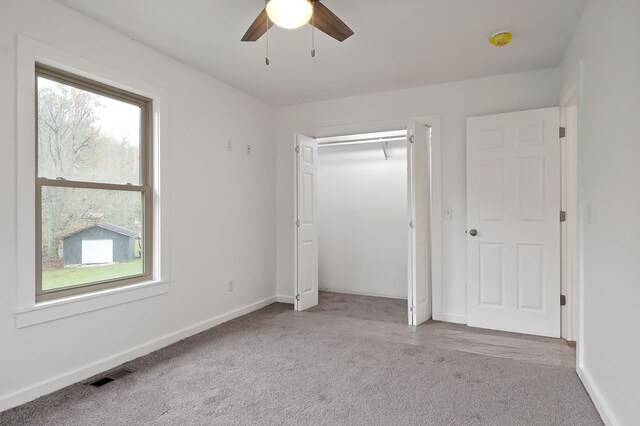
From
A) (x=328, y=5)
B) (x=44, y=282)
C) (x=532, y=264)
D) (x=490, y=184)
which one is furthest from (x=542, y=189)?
(x=44, y=282)

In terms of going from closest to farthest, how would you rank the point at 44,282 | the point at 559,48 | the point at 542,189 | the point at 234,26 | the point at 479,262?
1. the point at 44,282
2. the point at 234,26
3. the point at 559,48
4. the point at 542,189
5. the point at 479,262

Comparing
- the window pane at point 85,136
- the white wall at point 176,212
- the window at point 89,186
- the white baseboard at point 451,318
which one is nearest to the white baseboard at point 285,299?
the white wall at point 176,212

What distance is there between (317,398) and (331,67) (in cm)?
287

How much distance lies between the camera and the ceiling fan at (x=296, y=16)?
2105 millimetres

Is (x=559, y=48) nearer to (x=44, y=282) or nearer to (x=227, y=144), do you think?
(x=227, y=144)

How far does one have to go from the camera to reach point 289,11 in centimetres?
213

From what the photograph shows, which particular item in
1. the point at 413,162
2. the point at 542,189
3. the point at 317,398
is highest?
the point at 413,162

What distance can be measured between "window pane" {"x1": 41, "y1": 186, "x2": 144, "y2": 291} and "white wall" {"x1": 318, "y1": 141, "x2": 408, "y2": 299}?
3.06 metres

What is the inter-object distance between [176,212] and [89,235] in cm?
80

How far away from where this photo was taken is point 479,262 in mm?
3887

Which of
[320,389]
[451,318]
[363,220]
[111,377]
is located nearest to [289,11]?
[320,389]

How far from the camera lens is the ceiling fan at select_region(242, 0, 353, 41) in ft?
6.91

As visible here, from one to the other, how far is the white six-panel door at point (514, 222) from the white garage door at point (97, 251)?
10.9ft

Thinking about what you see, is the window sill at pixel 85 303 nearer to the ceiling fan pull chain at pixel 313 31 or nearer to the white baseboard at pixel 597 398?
the ceiling fan pull chain at pixel 313 31
